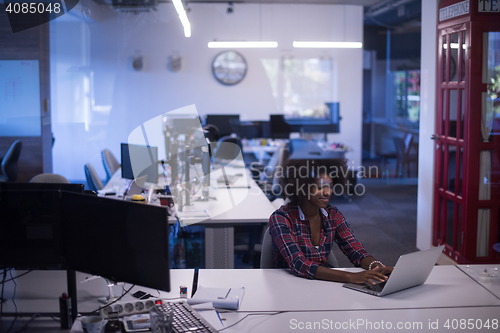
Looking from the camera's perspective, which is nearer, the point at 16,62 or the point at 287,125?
the point at 16,62

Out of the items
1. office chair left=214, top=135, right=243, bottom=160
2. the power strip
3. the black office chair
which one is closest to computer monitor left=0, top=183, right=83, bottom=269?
the power strip

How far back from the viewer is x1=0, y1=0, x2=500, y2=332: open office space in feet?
5.81

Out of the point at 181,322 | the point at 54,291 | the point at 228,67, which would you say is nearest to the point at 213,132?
the point at 228,67

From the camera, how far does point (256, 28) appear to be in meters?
8.07

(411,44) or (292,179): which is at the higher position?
(411,44)

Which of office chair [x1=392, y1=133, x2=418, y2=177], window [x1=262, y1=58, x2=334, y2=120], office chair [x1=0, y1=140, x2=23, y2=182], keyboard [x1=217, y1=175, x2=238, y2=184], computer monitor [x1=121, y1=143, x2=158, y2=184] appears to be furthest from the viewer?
window [x1=262, y1=58, x2=334, y2=120]

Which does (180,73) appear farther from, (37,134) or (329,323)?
(329,323)

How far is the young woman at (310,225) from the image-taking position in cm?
222

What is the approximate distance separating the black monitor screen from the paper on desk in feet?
1.07

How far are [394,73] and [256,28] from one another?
9.42 ft

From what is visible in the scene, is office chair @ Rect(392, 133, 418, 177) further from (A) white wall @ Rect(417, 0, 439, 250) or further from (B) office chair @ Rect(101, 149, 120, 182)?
(B) office chair @ Rect(101, 149, 120, 182)

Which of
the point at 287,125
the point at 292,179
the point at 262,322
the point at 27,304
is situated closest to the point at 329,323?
the point at 262,322

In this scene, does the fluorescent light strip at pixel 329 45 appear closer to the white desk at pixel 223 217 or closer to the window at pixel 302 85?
the window at pixel 302 85

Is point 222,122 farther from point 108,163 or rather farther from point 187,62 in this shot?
point 108,163
